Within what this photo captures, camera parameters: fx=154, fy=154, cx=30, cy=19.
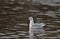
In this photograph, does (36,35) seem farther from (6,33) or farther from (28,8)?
(28,8)

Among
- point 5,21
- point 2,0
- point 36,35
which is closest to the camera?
point 36,35

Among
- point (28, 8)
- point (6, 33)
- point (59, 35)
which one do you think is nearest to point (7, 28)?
point (6, 33)

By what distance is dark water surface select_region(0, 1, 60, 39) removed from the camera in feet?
5.41

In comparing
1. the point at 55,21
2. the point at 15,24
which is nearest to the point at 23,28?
the point at 15,24

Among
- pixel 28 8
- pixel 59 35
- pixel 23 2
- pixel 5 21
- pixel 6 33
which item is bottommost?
pixel 59 35

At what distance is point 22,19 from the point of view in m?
1.92

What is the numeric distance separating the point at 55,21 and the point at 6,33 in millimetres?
593

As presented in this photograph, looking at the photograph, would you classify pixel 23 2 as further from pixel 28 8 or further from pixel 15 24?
pixel 15 24

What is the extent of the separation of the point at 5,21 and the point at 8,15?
13 centimetres

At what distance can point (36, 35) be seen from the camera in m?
1.62

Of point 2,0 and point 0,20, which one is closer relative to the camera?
point 0,20

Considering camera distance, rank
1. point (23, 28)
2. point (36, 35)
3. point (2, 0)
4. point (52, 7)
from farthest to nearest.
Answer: point (2, 0)
point (52, 7)
point (23, 28)
point (36, 35)

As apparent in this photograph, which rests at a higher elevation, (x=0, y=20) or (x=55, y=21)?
(x=0, y=20)

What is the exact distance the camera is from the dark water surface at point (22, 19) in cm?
165
